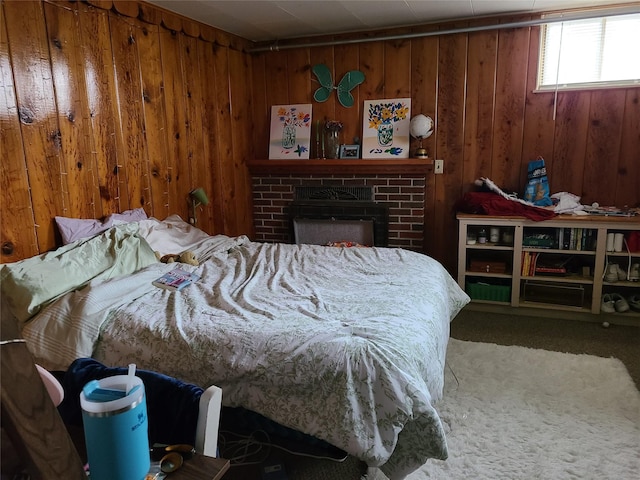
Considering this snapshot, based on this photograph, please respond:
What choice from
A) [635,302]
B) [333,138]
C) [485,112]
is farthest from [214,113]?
[635,302]

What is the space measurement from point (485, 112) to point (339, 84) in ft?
4.07

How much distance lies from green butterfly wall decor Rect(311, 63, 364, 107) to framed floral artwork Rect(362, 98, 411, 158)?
7.0 inches

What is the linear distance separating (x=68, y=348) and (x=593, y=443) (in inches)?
87.4

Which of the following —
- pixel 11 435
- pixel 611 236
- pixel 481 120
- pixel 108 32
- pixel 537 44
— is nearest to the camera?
pixel 11 435

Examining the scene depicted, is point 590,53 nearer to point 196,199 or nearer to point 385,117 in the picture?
point 385,117

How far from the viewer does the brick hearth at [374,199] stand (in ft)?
13.4

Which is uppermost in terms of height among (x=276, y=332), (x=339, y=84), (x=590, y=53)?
(x=590, y=53)

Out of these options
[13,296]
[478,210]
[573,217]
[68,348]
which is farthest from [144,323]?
[573,217]

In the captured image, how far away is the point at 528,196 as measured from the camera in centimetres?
368

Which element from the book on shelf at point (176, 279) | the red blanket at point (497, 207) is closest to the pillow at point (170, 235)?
the book on shelf at point (176, 279)

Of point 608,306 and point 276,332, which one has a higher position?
point 276,332

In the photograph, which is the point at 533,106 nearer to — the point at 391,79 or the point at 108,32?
the point at 391,79

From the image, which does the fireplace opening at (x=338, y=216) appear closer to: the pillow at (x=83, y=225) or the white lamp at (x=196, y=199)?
the white lamp at (x=196, y=199)

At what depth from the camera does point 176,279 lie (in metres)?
2.46
